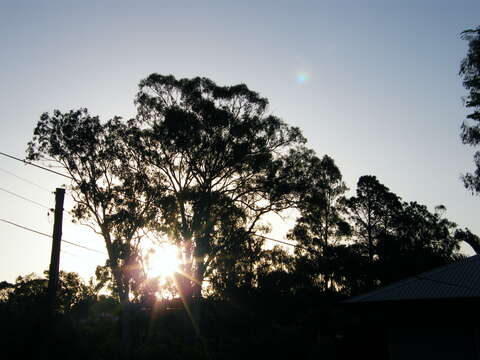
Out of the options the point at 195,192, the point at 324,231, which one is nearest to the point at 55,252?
the point at 195,192

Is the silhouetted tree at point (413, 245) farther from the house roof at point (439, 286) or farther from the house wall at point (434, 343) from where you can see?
the house wall at point (434, 343)

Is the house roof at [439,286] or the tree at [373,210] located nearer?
the house roof at [439,286]

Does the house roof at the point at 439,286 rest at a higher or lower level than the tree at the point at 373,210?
lower

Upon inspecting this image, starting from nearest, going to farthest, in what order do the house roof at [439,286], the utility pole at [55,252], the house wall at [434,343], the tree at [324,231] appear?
the utility pole at [55,252] < the house wall at [434,343] < the house roof at [439,286] < the tree at [324,231]

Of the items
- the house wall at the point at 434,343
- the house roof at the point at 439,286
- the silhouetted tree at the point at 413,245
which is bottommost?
the house wall at the point at 434,343

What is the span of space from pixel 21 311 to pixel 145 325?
2661 cm

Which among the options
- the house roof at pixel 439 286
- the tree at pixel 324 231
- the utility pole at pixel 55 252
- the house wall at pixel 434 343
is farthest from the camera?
the tree at pixel 324 231

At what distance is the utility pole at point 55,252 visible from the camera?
1146cm

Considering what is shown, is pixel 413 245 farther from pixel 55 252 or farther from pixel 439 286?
pixel 55 252

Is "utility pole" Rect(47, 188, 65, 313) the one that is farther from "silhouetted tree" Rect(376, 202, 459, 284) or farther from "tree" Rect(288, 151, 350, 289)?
"silhouetted tree" Rect(376, 202, 459, 284)

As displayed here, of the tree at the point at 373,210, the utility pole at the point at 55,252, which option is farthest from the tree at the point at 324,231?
the utility pole at the point at 55,252

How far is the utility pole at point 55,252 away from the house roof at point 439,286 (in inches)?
520

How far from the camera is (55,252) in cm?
1205

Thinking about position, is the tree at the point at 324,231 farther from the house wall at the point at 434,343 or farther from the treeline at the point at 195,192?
the house wall at the point at 434,343
